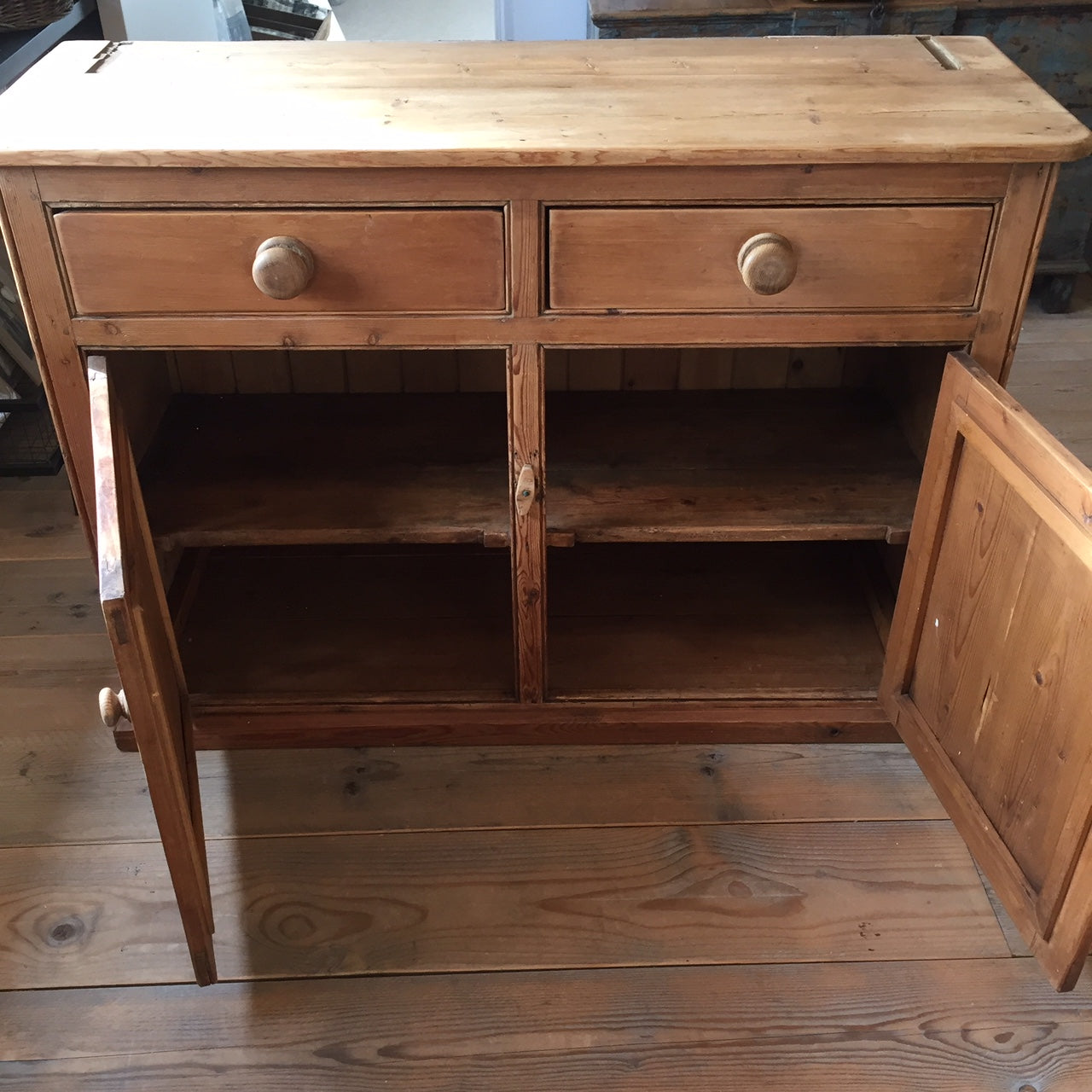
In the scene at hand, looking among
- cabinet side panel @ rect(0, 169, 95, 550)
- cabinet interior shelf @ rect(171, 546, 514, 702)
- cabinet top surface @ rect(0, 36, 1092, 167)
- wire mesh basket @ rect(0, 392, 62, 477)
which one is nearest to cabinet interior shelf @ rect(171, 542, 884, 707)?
cabinet interior shelf @ rect(171, 546, 514, 702)

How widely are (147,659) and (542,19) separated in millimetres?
2683

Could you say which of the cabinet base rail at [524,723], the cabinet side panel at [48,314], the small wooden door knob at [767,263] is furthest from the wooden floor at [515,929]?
the small wooden door knob at [767,263]

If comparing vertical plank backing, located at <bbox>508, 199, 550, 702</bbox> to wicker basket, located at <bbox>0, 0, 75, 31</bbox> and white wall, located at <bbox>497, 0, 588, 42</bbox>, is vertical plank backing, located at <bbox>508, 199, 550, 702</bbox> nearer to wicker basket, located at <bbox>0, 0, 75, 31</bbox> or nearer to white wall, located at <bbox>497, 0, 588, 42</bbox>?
wicker basket, located at <bbox>0, 0, 75, 31</bbox>

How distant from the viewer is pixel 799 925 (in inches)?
49.9

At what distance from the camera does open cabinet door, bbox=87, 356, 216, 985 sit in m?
0.96

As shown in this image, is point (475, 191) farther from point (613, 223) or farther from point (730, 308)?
point (730, 308)

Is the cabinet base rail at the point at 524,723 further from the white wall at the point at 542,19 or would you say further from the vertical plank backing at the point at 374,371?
the white wall at the point at 542,19

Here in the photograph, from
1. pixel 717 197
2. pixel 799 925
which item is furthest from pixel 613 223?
pixel 799 925

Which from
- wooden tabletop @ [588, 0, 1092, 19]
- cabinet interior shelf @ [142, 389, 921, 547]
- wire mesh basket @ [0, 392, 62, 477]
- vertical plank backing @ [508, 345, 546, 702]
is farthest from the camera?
wooden tabletop @ [588, 0, 1092, 19]

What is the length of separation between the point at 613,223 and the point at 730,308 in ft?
0.52

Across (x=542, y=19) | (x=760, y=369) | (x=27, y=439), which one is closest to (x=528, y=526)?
(x=760, y=369)

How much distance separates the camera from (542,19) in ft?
10.2

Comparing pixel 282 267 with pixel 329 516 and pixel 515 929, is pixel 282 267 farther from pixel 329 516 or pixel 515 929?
pixel 515 929

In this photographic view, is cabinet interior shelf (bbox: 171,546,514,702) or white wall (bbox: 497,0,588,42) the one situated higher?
white wall (bbox: 497,0,588,42)
